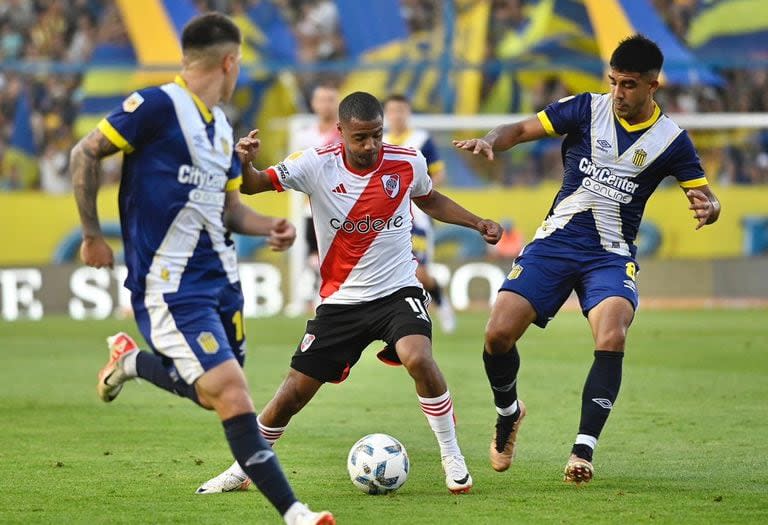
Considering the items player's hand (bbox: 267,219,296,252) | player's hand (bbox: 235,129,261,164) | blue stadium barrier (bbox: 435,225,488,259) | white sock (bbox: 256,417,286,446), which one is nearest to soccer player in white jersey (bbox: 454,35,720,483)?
white sock (bbox: 256,417,286,446)

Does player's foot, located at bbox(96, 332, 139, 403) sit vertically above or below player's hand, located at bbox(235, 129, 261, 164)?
below

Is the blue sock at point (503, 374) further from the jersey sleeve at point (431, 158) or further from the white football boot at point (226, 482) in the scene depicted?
the jersey sleeve at point (431, 158)

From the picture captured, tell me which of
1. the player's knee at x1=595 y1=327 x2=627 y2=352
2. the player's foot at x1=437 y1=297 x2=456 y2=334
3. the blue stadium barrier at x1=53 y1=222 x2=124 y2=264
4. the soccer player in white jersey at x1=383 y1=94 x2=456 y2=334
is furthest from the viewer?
the blue stadium barrier at x1=53 y1=222 x2=124 y2=264

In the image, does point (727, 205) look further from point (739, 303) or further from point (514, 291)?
point (514, 291)

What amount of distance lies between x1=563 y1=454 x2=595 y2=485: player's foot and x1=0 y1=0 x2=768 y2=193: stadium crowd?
1568 centimetres

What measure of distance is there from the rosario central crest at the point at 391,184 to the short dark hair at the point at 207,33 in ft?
5.07

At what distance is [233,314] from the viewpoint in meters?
6.11

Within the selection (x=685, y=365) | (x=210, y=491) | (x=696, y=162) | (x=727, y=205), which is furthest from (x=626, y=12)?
(x=210, y=491)

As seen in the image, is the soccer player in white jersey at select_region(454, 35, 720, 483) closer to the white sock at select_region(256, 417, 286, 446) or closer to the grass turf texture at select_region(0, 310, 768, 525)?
the grass turf texture at select_region(0, 310, 768, 525)

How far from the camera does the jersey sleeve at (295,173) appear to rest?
7.20m

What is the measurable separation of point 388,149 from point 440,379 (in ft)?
4.28

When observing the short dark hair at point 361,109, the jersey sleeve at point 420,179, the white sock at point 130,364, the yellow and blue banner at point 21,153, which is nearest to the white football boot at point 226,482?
the white sock at point 130,364

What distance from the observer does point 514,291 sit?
25.3ft

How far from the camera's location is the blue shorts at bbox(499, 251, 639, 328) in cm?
768
